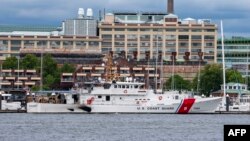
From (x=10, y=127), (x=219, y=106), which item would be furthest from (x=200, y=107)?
(x=10, y=127)

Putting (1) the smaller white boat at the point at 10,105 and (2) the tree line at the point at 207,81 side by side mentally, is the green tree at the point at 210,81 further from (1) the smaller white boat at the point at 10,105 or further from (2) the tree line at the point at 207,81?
(1) the smaller white boat at the point at 10,105

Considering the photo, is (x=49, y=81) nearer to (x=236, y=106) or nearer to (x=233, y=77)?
(x=233, y=77)

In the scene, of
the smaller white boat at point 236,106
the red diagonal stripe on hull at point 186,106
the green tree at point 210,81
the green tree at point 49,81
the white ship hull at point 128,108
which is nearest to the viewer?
the white ship hull at point 128,108

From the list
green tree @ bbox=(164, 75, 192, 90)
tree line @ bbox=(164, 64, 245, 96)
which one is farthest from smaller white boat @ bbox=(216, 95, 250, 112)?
green tree @ bbox=(164, 75, 192, 90)

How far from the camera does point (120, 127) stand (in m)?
95.2

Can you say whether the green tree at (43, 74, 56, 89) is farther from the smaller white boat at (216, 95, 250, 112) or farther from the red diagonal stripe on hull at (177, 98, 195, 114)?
the red diagonal stripe on hull at (177, 98, 195, 114)

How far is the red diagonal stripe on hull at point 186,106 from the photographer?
436 ft

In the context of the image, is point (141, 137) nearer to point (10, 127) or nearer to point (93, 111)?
point (10, 127)

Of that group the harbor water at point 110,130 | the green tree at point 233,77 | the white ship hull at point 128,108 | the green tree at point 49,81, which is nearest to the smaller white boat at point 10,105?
the white ship hull at point 128,108

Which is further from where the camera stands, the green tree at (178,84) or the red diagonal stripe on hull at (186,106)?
the green tree at (178,84)

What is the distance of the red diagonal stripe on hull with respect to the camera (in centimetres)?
13275

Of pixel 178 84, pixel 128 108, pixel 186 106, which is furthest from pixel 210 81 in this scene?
pixel 128 108

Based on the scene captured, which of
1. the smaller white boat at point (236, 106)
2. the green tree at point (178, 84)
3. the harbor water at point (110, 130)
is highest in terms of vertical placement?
the green tree at point (178, 84)

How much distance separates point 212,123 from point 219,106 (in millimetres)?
35829
